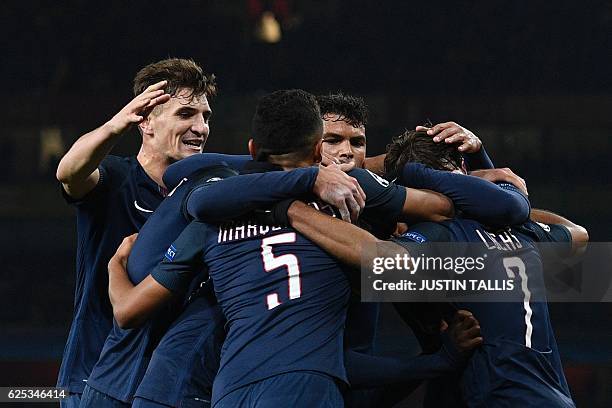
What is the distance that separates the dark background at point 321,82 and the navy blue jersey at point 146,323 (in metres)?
4.25

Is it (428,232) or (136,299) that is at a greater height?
(428,232)

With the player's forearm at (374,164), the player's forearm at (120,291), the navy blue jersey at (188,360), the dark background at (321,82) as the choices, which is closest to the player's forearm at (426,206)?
the navy blue jersey at (188,360)

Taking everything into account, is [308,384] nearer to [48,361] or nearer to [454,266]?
[454,266]

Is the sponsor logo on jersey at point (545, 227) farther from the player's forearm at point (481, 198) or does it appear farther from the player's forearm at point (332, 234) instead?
the player's forearm at point (332, 234)

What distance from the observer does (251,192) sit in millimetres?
2508

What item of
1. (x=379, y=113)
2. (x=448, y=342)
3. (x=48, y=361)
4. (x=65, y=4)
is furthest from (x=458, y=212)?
(x=65, y=4)

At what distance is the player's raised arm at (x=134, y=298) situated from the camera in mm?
2678

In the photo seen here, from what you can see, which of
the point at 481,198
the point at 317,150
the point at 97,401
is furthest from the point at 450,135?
the point at 97,401

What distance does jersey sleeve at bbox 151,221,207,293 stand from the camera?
2617 mm

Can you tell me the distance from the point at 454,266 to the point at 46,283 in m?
5.62

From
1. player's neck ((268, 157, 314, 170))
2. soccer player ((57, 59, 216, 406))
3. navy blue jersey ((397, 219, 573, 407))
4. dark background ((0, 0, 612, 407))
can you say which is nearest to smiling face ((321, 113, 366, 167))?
soccer player ((57, 59, 216, 406))

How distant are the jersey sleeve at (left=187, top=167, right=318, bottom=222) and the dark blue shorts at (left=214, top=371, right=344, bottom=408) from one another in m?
0.47

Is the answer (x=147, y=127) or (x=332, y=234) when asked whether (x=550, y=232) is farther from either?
(x=147, y=127)

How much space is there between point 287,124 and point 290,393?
72cm
